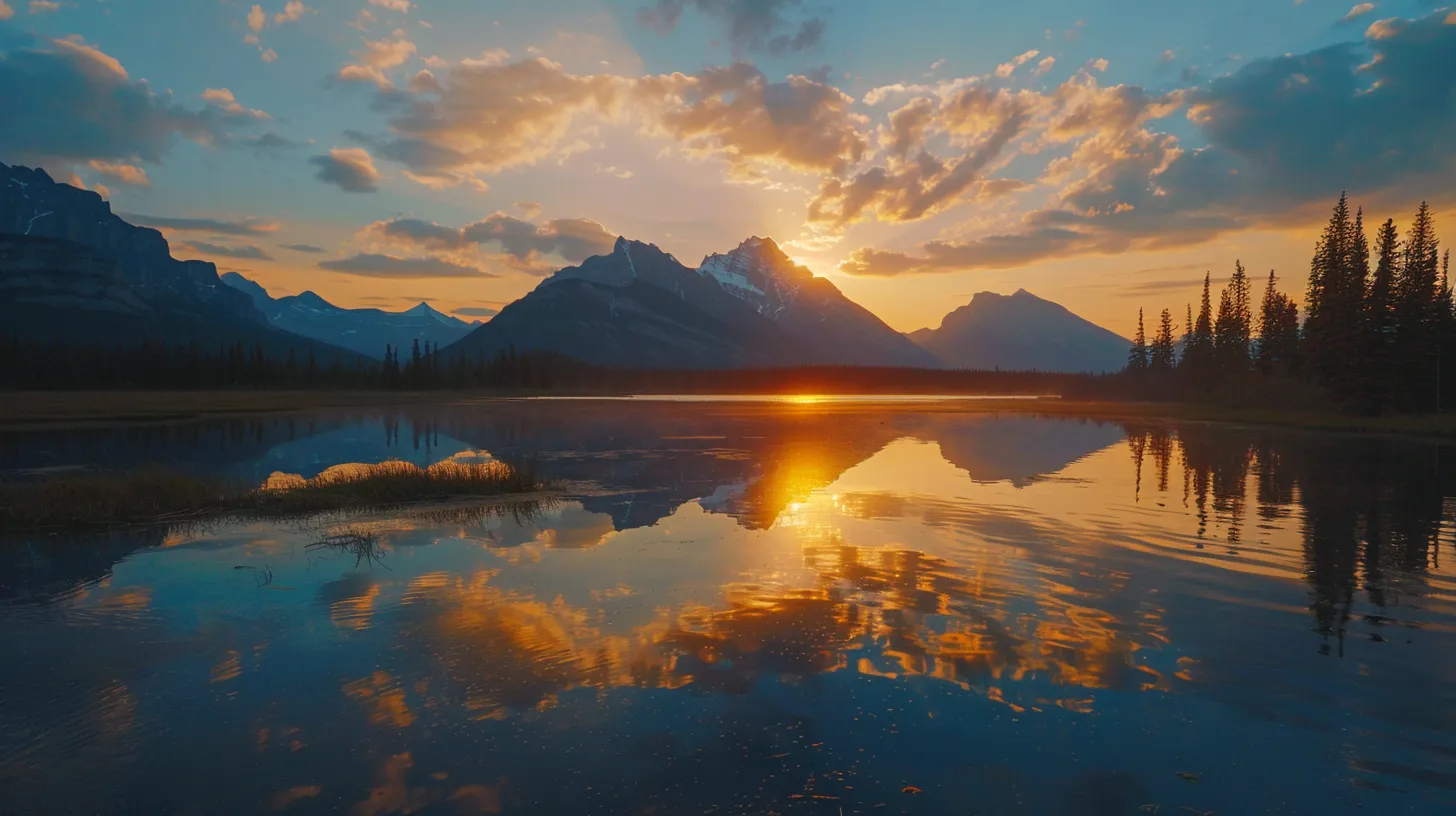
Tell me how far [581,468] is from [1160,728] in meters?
32.0

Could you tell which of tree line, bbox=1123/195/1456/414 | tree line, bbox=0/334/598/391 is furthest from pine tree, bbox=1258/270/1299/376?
tree line, bbox=0/334/598/391

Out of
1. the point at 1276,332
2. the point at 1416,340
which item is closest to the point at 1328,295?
the point at 1416,340

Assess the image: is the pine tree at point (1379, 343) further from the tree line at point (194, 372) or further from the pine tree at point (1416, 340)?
the tree line at point (194, 372)

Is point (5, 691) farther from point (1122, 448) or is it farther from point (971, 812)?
point (1122, 448)

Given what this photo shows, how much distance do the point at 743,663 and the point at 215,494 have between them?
24.4m

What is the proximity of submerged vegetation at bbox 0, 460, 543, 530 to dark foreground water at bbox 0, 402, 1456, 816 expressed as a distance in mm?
2159

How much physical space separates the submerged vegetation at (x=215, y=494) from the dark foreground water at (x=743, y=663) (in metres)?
2.16

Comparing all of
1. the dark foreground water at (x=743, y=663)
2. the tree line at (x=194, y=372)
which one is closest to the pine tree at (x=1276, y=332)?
the dark foreground water at (x=743, y=663)

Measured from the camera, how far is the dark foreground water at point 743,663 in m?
8.47

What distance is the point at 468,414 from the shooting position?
3703 inches

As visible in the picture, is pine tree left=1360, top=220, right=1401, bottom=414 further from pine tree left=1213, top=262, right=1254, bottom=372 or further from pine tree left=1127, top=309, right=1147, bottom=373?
pine tree left=1127, top=309, right=1147, bottom=373

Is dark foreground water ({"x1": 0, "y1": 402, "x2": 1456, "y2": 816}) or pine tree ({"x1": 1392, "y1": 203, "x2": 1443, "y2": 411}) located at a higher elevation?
pine tree ({"x1": 1392, "y1": 203, "x2": 1443, "y2": 411})

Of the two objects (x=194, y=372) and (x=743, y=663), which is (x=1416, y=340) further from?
(x=194, y=372)

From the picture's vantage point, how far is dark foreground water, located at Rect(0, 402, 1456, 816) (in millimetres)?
8469
